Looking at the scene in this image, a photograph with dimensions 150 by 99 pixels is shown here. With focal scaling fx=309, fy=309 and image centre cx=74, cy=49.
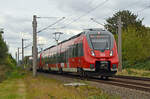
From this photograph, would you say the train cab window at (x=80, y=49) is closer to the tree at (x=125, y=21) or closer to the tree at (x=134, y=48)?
the tree at (x=134, y=48)

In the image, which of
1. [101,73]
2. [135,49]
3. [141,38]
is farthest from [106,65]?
[141,38]

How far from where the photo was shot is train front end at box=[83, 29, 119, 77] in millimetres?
20139

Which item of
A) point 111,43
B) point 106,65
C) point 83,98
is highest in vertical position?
point 111,43

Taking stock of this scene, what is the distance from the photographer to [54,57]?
36125 mm

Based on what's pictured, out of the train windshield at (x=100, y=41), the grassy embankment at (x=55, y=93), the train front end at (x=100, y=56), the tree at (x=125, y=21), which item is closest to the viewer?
the grassy embankment at (x=55, y=93)

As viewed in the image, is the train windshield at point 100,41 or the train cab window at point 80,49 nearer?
the train windshield at point 100,41

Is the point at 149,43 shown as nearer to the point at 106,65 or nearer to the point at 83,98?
the point at 106,65

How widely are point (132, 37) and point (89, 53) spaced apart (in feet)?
83.7

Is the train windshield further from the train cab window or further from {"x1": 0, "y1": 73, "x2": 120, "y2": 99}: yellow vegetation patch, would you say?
{"x1": 0, "y1": 73, "x2": 120, "y2": 99}: yellow vegetation patch

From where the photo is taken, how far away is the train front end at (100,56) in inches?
793

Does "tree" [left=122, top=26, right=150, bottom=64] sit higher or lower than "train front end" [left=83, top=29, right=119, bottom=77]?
higher

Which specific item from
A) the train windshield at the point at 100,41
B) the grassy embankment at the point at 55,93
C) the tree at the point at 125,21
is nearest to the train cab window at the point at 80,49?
the train windshield at the point at 100,41

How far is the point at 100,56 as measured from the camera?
20.2m

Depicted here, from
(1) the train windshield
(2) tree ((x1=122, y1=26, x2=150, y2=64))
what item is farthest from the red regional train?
(2) tree ((x1=122, y1=26, x2=150, y2=64))
